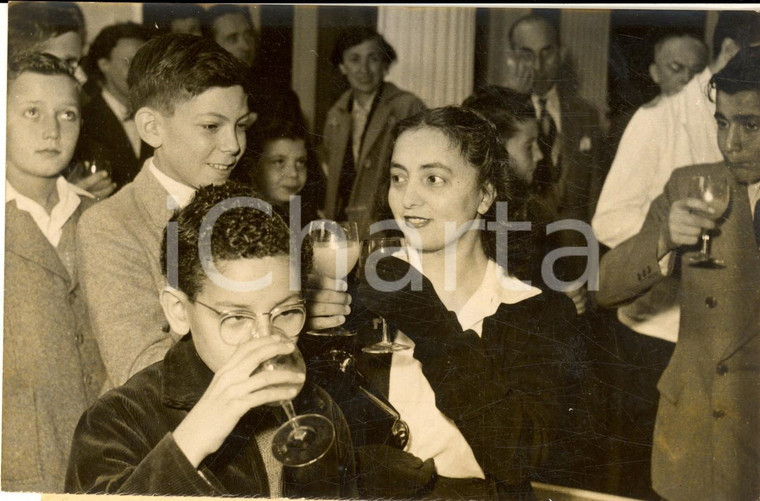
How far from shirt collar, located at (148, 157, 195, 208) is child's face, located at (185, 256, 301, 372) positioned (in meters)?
0.25

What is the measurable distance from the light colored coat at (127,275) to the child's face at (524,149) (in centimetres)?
111

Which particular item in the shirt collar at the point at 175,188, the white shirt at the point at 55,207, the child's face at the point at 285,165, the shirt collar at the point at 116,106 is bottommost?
the white shirt at the point at 55,207

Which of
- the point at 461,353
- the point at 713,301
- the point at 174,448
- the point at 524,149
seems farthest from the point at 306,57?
the point at 713,301

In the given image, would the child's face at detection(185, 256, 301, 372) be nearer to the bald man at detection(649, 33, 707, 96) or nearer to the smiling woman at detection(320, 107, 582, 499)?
the smiling woman at detection(320, 107, 582, 499)

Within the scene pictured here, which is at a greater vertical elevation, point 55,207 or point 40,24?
point 40,24

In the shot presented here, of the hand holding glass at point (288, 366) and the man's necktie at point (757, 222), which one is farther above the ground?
the man's necktie at point (757, 222)

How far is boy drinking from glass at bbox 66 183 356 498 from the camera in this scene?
8.05ft

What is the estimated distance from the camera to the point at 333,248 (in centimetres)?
253

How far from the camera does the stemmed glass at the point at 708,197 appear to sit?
254cm

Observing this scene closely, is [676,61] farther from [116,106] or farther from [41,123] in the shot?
[41,123]

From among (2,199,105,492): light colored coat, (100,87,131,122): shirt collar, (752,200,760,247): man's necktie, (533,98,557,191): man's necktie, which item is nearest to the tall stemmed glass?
(2,199,105,492): light colored coat

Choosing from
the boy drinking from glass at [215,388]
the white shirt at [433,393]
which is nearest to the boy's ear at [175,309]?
the boy drinking from glass at [215,388]

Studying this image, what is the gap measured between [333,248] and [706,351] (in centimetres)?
124

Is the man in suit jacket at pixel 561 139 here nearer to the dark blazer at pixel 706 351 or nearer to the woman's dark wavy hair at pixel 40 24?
the dark blazer at pixel 706 351
